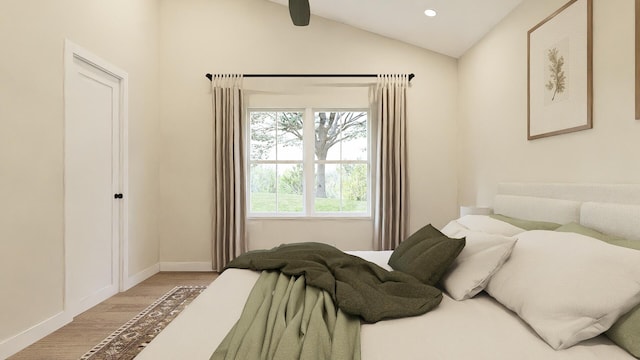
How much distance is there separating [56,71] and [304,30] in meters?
2.65

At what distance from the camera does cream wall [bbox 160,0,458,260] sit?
14.5ft

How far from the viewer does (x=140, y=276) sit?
3.98 metres

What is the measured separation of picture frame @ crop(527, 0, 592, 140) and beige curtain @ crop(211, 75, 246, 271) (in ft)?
9.73

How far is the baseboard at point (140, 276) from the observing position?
371 cm

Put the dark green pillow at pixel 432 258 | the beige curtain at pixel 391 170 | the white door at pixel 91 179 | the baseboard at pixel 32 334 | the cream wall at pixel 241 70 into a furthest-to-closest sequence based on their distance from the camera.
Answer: the cream wall at pixel 241 70 → the beige curtain at pixel 391 170 → the white door at pixel 91 179 → the baseboard at pixel 32 334 → the dark green pillow at pixel 432 258

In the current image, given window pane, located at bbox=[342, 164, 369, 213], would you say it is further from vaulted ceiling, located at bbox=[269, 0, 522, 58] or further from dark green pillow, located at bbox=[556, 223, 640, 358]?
dark green pillow, located at bbox=[556, 223, 640, 358]

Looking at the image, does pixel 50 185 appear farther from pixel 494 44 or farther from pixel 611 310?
pixel 494 44

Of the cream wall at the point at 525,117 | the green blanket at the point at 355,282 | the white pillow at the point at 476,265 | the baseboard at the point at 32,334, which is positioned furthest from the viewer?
the baseboard at the point at 32,334

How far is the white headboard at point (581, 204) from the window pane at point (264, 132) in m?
2.66

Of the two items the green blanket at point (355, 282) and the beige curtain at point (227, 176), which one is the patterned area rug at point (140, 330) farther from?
the green blanket at point (355, 282)

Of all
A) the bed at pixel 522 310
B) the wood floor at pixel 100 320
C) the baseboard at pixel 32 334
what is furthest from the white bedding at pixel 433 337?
the baseboard at pixel 32 334

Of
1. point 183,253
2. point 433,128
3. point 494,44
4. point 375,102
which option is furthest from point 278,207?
point 494,44

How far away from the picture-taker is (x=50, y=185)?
2.69 meters

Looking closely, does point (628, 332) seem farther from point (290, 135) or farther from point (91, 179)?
point (290, 135)
